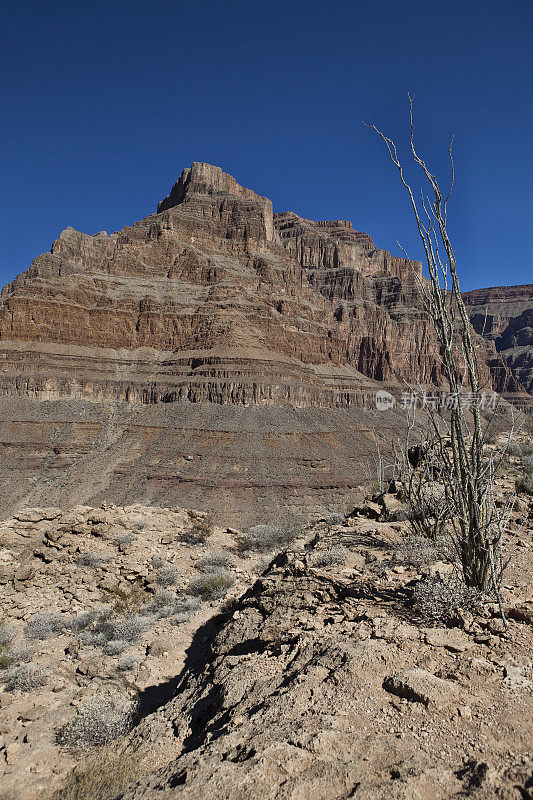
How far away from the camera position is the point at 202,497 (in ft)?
129

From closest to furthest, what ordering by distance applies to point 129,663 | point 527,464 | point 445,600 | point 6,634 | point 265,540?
1. point 445,600
2. point 129,663
3. point 6,634
4. point 527,464
5. point 265,540

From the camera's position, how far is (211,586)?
12.7 m

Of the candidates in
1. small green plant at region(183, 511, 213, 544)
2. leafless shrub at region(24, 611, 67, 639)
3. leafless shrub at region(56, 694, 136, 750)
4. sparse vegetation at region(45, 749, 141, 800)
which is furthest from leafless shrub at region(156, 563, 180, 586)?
sparse vegetation at region(45, 749, 141, 800)

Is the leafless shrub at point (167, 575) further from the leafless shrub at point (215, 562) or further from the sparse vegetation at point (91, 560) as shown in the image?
the sparse vegetation at point (91, 560)

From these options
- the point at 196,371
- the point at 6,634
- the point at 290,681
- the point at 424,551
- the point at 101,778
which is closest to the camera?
the point at 290,681

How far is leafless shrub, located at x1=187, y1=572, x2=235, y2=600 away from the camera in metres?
12.4

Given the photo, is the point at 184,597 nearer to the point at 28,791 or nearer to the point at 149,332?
the point at 28,791

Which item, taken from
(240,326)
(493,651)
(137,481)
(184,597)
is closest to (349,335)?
(240,326)

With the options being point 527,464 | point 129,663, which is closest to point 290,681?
point 129,663

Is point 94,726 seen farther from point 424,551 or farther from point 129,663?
point 424,551

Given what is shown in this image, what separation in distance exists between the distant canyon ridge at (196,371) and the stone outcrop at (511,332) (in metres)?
2.48

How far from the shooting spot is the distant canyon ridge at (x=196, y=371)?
42.5m

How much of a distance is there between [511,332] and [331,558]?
168897mm

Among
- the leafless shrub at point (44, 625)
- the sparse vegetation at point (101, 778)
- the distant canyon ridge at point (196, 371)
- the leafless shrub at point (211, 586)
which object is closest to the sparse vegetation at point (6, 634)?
the leafless shrub at point (44, 625)
